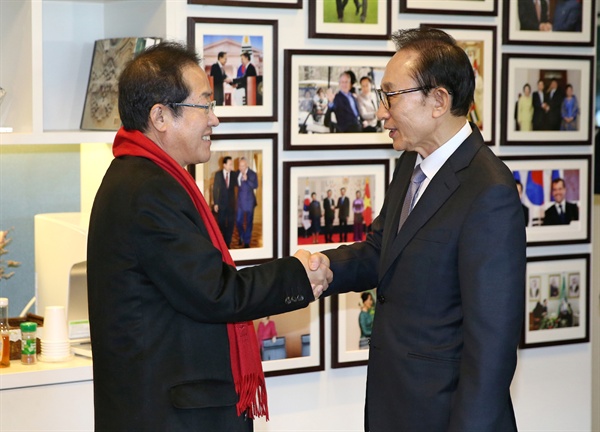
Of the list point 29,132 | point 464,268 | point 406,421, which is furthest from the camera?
point 29,132

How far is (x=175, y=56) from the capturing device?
95.4 inches

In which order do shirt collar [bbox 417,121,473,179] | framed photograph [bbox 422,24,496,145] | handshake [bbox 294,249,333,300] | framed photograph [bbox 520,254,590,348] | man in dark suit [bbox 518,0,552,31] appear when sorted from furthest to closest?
1. framed photograph [bbox 520,254,590,348]
2. man in dark suit [bbox 518,0,552,31]
3. framed photograph [bbox 422,24,496,145]
4. handshake [bbox 294,249,333,300]
5. shirt collar [bbox 417,121,473,179]

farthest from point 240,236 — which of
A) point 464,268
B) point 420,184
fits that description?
point 464,268

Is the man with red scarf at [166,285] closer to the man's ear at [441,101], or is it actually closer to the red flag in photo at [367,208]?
the man's ear at [441,101]

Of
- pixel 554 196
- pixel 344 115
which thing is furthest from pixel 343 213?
pixel 554 196

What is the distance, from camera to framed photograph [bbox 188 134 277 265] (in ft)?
11.1

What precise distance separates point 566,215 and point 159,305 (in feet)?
7.47

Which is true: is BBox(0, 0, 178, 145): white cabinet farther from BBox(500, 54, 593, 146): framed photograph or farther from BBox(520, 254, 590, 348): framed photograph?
BBox(520, 254, 590, 348): framed photograph

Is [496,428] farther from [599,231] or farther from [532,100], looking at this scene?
[599,231]

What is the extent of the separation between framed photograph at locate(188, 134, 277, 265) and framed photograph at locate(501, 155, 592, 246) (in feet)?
3.49

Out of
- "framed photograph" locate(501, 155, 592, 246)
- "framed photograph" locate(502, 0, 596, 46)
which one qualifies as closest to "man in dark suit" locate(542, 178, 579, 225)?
"framed photograph" locate(501, 155, 592, 246)

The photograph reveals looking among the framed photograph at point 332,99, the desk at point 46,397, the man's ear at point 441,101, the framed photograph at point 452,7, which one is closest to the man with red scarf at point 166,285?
the man's ear at point 441,101

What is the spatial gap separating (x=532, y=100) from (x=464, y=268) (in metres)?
1.83

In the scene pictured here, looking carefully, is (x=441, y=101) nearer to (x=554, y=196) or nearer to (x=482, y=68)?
(x=482, y=68)
